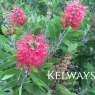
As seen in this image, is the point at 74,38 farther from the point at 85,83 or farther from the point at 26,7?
the point at 26,7

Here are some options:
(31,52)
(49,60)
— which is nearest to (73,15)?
(49,60)

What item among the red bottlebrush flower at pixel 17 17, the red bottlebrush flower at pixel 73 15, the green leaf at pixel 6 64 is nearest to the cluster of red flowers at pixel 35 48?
the red bottlebrush flower at pixel 73 15

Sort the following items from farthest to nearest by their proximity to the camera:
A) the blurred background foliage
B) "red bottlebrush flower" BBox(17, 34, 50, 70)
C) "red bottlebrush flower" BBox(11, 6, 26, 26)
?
"red bottlebrush flower" BBox(11, 6, 26, 26) < the blurred background foliage < "red bottlebrush flower" BBox(17, 34, 50, 70)

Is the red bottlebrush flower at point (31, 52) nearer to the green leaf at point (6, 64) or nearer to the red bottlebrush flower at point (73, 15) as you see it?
the green leaf at point (6, 64)

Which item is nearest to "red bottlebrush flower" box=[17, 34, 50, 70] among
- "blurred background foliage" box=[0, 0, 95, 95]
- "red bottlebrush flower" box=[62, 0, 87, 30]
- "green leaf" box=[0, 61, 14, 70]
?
"blurred background foliage" box=[0, 0, 95, 95]

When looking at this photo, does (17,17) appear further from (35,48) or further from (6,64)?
(35,48)

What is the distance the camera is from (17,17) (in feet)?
8.00

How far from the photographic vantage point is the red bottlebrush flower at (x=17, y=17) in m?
2.43

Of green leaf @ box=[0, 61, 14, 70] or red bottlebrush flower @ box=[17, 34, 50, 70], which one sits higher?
red bottlebrush flower @ box=[17, 34, 50, 70]

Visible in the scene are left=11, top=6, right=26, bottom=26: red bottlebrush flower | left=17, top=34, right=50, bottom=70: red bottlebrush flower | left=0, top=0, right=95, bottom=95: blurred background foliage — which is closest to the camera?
left=17, top=34, right=50, bottom=70: red bottlebrush flower

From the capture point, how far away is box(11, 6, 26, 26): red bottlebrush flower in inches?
95.7

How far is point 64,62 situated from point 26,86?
1.06 ft

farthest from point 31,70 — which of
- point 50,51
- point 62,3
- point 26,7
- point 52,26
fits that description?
point 62,3

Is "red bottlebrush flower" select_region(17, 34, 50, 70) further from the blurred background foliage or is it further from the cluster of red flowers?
the blurred background foliage
